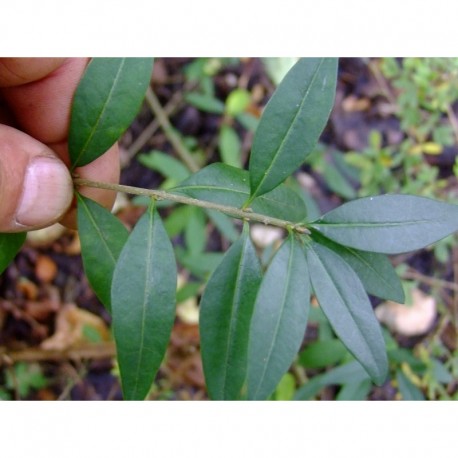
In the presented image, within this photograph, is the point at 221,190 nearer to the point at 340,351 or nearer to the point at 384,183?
the point at 340,351

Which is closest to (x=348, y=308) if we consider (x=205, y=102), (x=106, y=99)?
(x=106, y=99)

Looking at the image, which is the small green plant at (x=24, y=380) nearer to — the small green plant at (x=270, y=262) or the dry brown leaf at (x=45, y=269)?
the dry brown leaf at (x=45, y=269)

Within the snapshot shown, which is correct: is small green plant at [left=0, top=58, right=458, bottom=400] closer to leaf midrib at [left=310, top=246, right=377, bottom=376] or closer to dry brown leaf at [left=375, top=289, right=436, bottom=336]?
leaf midrib at [left=310, top=246, right=377, bottom=376]

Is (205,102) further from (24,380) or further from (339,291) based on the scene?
(339,291)

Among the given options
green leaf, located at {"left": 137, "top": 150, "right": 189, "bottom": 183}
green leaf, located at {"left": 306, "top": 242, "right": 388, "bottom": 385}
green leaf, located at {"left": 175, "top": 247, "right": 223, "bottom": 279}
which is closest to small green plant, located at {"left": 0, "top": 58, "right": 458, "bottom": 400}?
green leaf, located at {"left": 306, "top": 242, "right": 388, "bottom": 385}

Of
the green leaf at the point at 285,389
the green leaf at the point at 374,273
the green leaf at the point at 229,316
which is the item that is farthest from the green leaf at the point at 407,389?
the green leaf at the point at 229,316

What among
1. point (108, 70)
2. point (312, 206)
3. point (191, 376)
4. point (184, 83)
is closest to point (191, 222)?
point (312, 206)
